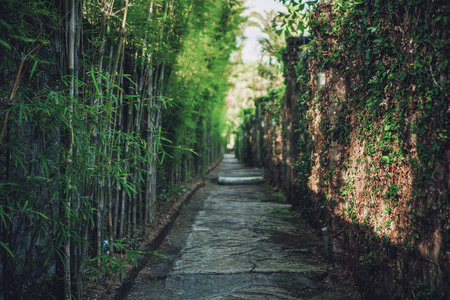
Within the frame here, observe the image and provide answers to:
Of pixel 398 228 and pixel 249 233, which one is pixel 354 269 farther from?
pixel 249 233

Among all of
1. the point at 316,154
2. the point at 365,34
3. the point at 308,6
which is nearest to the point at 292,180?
the point at 316,154

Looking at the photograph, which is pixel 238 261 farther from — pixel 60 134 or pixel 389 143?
pixel 60 134

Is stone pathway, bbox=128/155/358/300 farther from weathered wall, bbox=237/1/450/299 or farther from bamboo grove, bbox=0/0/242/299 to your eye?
bamboo grove, bbox=0/0/242/299

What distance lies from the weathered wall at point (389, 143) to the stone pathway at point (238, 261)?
46 centimetres

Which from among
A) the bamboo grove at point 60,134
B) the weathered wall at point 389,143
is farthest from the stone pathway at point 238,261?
the bamboo grove at point 60,134

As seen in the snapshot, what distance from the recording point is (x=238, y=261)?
386 cm

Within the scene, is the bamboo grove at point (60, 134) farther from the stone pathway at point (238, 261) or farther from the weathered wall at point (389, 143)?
the weathered wall at point (389, 143)

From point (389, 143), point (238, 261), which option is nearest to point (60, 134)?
point (389, 143)

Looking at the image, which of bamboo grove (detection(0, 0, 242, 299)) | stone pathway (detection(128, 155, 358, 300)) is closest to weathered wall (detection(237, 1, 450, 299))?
stone pathway (detection(128, 155, 358, 300))

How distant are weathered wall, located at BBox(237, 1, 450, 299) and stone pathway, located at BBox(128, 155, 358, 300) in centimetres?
46

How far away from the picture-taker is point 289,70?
22.7 ft

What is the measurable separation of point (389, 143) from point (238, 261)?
2.19 metres

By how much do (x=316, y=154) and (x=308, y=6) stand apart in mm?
1915

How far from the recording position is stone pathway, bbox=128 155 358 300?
10.1 feet
